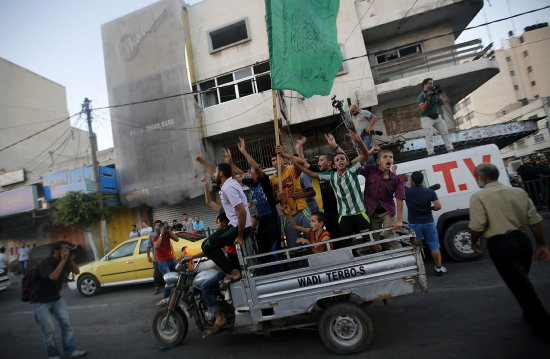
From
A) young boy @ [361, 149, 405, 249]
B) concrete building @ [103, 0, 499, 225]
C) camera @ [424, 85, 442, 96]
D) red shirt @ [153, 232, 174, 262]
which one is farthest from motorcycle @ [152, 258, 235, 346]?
concrete building @ [103, 0, 499, 225]

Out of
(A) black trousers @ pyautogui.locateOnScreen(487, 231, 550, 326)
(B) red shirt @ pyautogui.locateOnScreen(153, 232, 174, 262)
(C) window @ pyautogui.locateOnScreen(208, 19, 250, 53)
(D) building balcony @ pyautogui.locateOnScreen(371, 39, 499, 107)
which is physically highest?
(C) window @ pyautogui.locateOnScreen(208, 19, 250, 53)

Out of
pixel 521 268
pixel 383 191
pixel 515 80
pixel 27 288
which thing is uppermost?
pixel 515 80

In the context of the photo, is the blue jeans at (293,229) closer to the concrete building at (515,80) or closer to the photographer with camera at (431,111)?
the photographer with camera at (431,111)

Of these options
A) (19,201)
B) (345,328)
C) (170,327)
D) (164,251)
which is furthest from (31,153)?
(345,328)

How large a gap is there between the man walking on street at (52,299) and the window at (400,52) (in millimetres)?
13806

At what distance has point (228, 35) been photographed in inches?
573

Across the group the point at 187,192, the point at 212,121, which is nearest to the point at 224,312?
the point at 187,192

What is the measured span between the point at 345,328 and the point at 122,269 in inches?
280

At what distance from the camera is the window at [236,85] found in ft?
44.1

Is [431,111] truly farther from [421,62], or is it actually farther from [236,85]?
[236,85]

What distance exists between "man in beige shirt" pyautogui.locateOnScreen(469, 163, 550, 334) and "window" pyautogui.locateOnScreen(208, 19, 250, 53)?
43.1ft

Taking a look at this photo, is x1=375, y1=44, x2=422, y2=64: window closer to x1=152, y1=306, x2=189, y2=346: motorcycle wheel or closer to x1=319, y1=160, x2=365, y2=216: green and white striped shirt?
x1=319, y1=160, x2=365, y2=216: green and white striped shirt

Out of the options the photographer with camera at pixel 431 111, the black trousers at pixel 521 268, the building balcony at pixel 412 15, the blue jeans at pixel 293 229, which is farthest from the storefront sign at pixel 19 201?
the black trousers at pixel 521 268

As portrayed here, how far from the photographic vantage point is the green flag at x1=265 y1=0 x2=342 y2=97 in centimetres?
393
